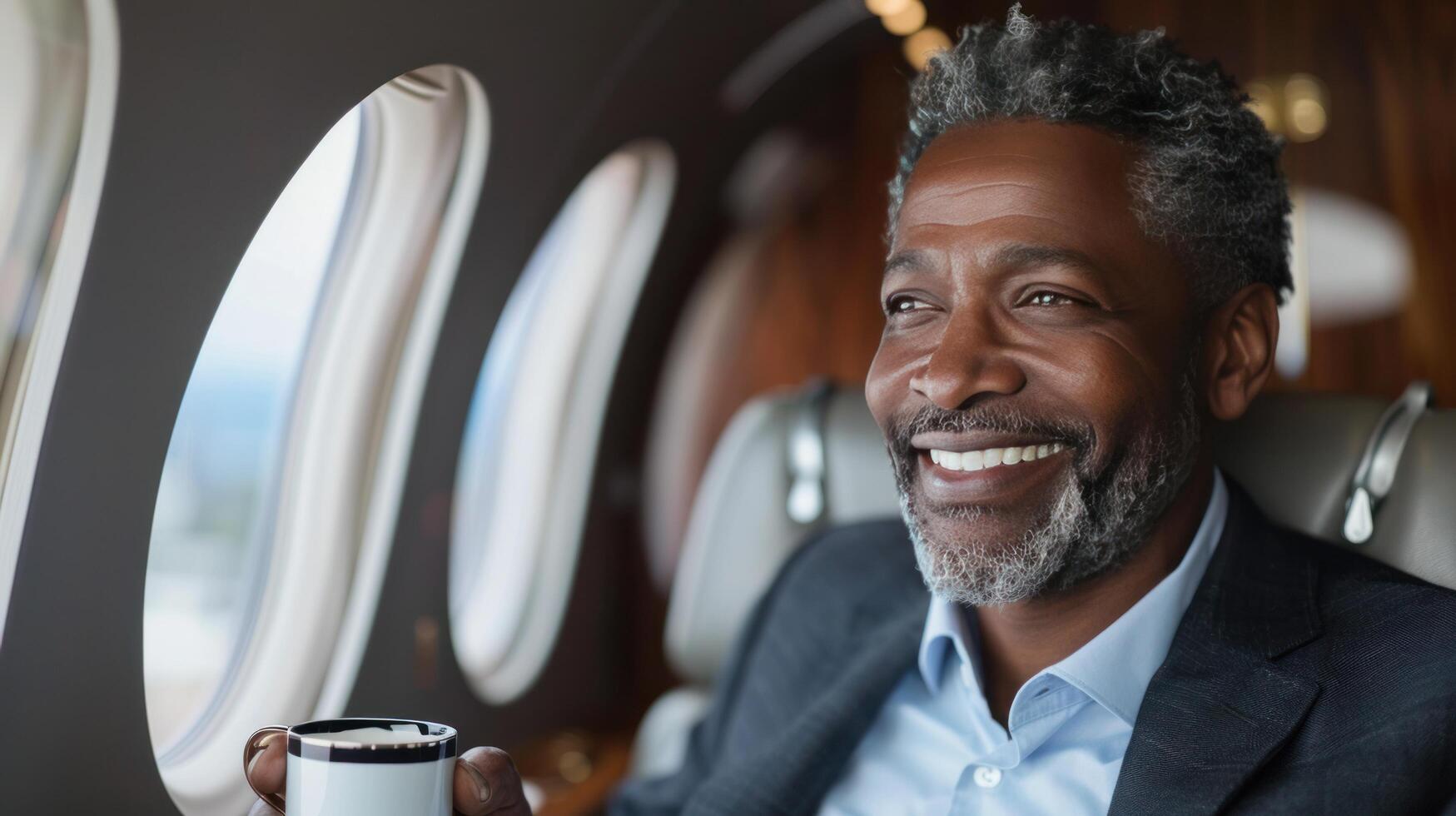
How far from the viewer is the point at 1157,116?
1.38 meters

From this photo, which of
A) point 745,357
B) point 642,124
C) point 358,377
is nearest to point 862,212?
point 745,357

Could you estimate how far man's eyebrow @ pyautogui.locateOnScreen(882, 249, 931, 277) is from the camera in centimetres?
140

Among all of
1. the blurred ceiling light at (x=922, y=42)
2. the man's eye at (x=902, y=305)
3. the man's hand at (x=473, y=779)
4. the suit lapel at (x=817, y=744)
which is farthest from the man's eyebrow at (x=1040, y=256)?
the blurred ceiling light at (x=922, y=42)

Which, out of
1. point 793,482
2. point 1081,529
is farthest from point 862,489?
point 1081,529

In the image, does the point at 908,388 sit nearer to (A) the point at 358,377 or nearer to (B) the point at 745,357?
(A) the point at 358,377

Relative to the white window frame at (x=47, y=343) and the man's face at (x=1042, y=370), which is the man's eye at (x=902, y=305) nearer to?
the man's face at (x=1042, y=370)

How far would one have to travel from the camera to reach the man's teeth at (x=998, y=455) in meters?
1.34

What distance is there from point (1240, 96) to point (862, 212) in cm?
115

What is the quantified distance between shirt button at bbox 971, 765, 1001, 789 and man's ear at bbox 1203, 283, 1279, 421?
0.51 meters

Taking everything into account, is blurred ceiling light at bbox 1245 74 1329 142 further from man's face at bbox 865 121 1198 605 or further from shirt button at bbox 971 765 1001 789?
shirt button at bbox 971 765 1001 789

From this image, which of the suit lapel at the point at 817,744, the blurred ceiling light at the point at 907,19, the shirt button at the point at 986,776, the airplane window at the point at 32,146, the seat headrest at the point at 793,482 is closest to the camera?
the airplane window at the point at 32,146

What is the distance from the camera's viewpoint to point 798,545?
195 cm

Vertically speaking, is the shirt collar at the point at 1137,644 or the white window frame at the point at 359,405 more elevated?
the white window frame at the point at 359,405

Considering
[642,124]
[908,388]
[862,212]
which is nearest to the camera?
[908,388]
